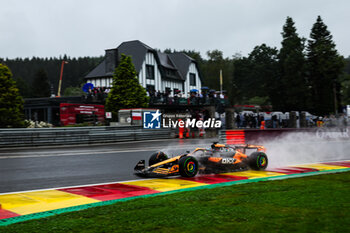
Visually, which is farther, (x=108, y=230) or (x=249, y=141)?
(x=249, y=141)

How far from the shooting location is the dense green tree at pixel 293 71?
56625 mm

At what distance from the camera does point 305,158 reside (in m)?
14.0

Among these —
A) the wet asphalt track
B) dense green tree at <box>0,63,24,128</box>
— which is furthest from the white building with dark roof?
the wet asphalt track

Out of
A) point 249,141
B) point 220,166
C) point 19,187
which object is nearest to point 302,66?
point 249,141

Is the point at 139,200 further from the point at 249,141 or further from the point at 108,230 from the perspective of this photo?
the point at 249,141

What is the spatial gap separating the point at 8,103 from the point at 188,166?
16775 mm

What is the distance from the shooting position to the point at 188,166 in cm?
895

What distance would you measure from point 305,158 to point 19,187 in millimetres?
10300

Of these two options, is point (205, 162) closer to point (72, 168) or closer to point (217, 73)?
point (72, 168)

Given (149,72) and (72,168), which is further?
(149,72)

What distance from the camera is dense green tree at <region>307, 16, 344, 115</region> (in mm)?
56031

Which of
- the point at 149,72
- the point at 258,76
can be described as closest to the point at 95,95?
the point at 149,72

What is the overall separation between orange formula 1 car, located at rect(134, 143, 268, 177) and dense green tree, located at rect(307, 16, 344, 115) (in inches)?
1933

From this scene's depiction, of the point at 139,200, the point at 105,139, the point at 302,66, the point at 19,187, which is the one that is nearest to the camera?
the point at 139,200
